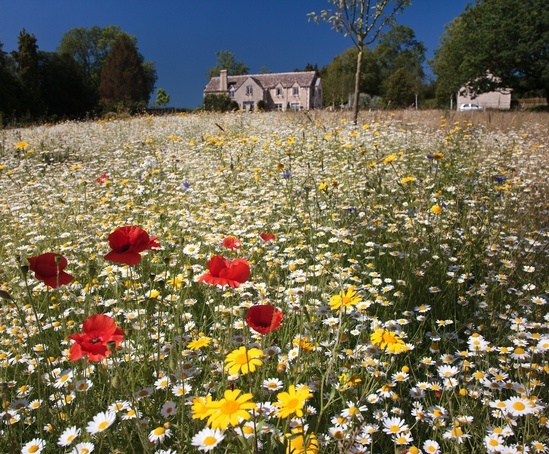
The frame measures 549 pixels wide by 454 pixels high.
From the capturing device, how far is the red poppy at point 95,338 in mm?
1274

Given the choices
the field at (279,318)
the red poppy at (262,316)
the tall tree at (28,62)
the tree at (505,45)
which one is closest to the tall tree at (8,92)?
the tall tree at (28,62)

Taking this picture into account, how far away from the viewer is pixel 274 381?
156 cm

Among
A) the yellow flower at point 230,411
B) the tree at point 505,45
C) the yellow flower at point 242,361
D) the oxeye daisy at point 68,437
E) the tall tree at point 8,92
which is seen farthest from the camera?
the tall tree at point 8,92

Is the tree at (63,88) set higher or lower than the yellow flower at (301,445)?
higher

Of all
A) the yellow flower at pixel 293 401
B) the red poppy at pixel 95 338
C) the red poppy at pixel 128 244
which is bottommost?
the yellow flower at pixel 293 401

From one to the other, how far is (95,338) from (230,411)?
58cm

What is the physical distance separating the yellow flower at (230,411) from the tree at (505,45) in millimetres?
30488

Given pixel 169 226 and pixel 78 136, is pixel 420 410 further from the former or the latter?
pixel 78 136

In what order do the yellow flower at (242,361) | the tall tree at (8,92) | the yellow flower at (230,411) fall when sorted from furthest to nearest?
the tall tree at (8,92)
the yellow flower at (242,361)
the yellow flower at (230,411)

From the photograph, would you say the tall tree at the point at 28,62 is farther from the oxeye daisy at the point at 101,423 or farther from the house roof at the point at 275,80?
the oxeye daisy at the point at 101,423

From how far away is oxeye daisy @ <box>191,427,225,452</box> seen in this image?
1.11 meters

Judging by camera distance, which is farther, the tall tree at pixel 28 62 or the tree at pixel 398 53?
the tree at pixel 398 53

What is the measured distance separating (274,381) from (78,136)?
11376mm

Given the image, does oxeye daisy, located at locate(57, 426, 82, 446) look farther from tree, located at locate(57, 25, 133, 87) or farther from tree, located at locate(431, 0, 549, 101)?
tree, located at locate(57, 25, 133, 87)
